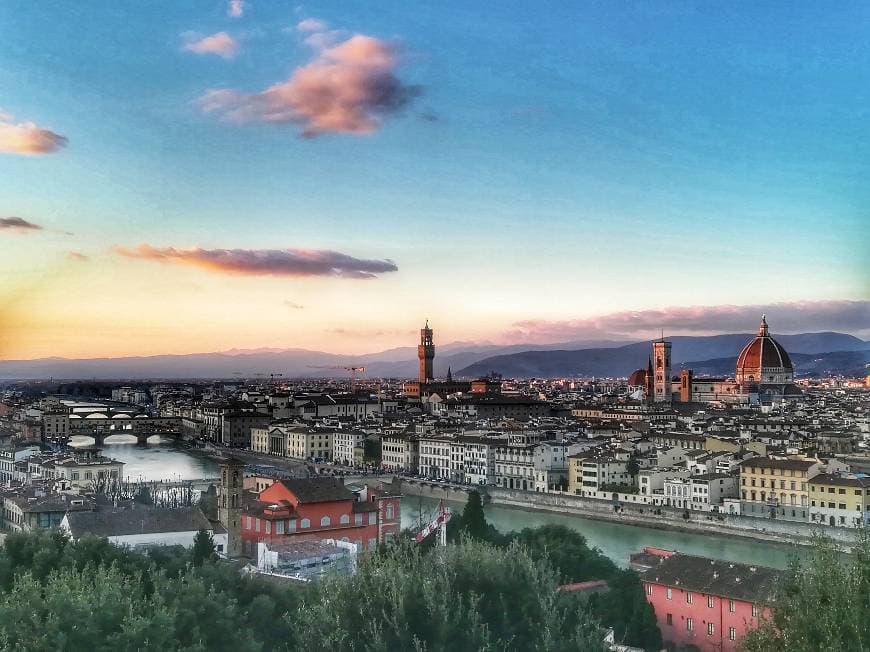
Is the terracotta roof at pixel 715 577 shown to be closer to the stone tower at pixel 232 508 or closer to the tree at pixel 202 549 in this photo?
the tree at pixel 202 549

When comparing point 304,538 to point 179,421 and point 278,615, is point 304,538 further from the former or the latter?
point 179,421

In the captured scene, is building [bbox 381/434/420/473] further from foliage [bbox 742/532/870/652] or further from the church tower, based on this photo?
the church tower

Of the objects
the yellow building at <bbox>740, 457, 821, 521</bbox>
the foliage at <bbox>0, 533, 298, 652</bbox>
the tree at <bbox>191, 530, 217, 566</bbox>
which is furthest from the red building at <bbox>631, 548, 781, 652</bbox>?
the yellow building at <bbox>740, 457, 821, 521</bbox>

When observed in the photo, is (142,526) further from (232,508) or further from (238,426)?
(238,426)

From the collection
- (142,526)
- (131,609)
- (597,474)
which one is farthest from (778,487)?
(131,609)

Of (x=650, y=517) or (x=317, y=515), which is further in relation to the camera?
(x=650, y=517)

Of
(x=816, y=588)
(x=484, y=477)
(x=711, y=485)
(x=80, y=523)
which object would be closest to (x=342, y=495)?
(x=80, y=523)
